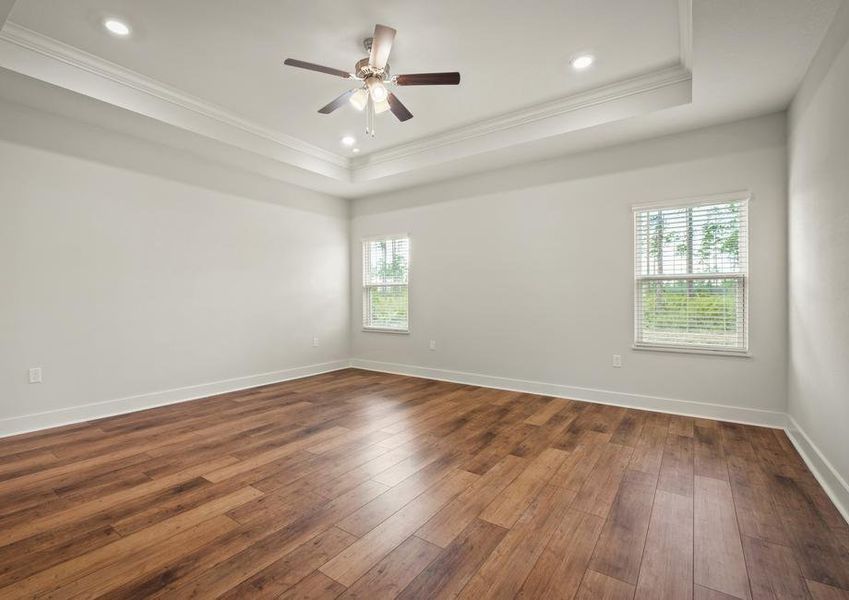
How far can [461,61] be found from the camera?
3162mm

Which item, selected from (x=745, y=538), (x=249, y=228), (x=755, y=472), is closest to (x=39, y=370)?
(x=249, y=228)

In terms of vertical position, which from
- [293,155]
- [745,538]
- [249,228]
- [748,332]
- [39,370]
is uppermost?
[293,155]

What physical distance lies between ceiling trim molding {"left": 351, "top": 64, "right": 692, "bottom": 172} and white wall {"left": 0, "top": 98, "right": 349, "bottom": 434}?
6.12 ft

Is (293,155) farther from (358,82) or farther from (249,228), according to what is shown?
(358,82)

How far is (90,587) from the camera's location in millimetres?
1513

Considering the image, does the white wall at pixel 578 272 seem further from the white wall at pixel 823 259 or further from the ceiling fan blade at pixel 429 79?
the ceiling fan blade at pixel 429 79

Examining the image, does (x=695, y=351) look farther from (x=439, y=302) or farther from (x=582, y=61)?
(x=439, y=302)

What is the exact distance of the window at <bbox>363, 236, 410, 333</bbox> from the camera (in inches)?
231

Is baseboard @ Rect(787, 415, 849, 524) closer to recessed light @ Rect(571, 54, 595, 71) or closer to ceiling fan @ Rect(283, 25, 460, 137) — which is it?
recessed light @ Rect(571, 54, 595, 71)

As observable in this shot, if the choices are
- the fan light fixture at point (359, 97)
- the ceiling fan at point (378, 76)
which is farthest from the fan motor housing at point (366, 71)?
the fan light fixture at point (359, 97)

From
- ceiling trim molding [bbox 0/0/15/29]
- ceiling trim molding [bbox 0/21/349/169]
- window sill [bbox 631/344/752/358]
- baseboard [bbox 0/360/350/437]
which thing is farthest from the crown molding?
baseboard [bbox 0/360/350/437]

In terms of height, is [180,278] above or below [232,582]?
above

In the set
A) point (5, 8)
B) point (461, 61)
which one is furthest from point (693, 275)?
point (5, 8)

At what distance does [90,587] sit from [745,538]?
2.80 meters
